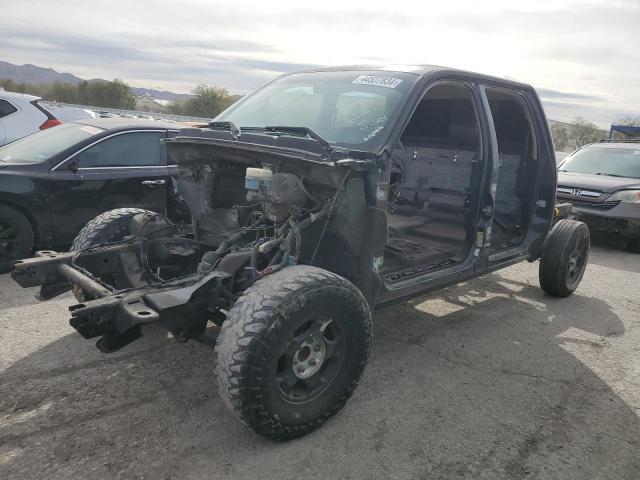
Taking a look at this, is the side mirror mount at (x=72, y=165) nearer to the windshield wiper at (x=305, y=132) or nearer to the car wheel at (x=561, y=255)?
the windshield wiper at (x=305, y=132)

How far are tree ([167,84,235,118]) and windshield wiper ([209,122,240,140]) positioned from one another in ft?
145

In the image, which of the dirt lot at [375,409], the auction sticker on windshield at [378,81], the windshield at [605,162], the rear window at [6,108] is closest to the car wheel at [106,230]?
the dirt lot at [375,409]

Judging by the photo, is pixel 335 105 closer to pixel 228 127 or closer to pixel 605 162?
pixel 228 127

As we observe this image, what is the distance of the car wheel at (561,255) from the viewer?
211 inches

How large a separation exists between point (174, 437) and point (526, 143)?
414 cm

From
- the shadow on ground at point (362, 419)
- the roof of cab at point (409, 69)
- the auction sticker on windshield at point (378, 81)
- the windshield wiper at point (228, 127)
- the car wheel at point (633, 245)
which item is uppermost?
the roof of cab at point (409, 69)

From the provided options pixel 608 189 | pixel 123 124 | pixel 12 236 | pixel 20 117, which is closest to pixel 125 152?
pixel 123 124

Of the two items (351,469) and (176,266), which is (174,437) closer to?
(351,469)

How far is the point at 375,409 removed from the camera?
3.19m

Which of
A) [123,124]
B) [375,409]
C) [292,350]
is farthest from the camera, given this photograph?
[123,124]

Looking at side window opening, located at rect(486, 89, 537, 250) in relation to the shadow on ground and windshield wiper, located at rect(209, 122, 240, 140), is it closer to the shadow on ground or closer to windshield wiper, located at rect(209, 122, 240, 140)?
the shadow on ground

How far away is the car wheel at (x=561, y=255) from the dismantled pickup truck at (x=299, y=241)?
1.1 inches

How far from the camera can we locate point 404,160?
587cm

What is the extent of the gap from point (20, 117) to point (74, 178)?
3658 millimetres
